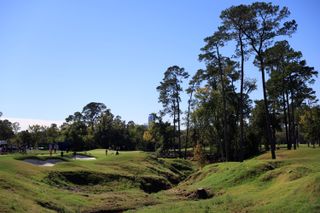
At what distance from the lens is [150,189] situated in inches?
1678

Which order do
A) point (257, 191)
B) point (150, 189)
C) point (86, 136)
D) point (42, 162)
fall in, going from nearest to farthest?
point (257, 191) → point (150, 189) → point (42, 162) → point (86, 136)

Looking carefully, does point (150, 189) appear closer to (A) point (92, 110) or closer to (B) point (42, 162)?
(B) point (42, 162)

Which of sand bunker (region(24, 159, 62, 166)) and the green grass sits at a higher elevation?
sand bunker (region(24, 159, 62, 166))

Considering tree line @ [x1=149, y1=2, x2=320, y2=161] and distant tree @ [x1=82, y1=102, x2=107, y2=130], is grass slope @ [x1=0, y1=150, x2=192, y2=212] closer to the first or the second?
tree line @ [x1=149, y1=2, x2=320, y2=161]

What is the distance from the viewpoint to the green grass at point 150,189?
21.8 meters

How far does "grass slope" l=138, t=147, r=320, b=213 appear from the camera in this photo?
67.5 feet

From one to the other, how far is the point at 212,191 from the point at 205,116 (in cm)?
4216

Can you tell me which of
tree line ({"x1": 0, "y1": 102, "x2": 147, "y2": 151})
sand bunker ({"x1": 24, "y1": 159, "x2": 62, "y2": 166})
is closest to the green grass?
sand bunker ({"x1": 24, "y1": 159, "x2": 62, "y2": 166})

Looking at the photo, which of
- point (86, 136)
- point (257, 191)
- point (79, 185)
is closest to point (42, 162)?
point (79, 185)

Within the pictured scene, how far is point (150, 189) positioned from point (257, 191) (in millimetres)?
17775

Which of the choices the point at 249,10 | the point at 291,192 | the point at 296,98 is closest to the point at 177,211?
the point at 291,192

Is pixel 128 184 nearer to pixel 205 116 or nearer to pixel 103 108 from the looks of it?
pixel 205 116

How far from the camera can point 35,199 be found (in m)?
24.7

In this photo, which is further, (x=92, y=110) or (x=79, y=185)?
(x=92, y=110)
